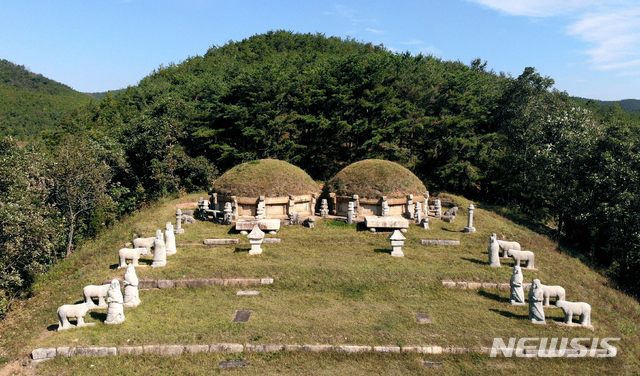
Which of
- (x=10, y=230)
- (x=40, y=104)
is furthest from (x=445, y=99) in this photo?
(x=40, y=104)

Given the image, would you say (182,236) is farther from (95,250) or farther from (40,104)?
(40,104)

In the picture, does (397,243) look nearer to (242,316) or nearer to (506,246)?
(506,246)

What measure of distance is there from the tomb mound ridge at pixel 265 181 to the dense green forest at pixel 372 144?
30.7 ft

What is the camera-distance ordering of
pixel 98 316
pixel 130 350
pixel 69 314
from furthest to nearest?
pixel 98 316 < pixel 69 314 < pixel 130 350

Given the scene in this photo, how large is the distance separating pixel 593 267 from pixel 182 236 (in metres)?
25.5

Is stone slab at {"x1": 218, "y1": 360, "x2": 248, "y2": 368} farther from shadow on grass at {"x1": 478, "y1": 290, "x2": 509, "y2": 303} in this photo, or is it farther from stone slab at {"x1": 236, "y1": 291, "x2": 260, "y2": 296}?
shadow on grass at {"x1": 478, "y1": 290, "x2": 509, "y2": 303}

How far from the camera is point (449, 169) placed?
35938mm

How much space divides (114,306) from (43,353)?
2194 mm

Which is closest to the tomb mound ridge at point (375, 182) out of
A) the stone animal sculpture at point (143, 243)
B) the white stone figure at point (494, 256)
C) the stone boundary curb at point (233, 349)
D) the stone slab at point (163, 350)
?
the white stone figure at point (494, 256)

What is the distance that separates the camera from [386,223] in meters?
24.1

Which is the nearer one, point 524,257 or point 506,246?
point 524,257

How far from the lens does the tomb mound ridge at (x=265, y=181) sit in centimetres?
2694

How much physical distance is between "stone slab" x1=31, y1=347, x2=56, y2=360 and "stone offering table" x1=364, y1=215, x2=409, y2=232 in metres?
16.6

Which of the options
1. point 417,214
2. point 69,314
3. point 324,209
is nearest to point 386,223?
point 417,214
